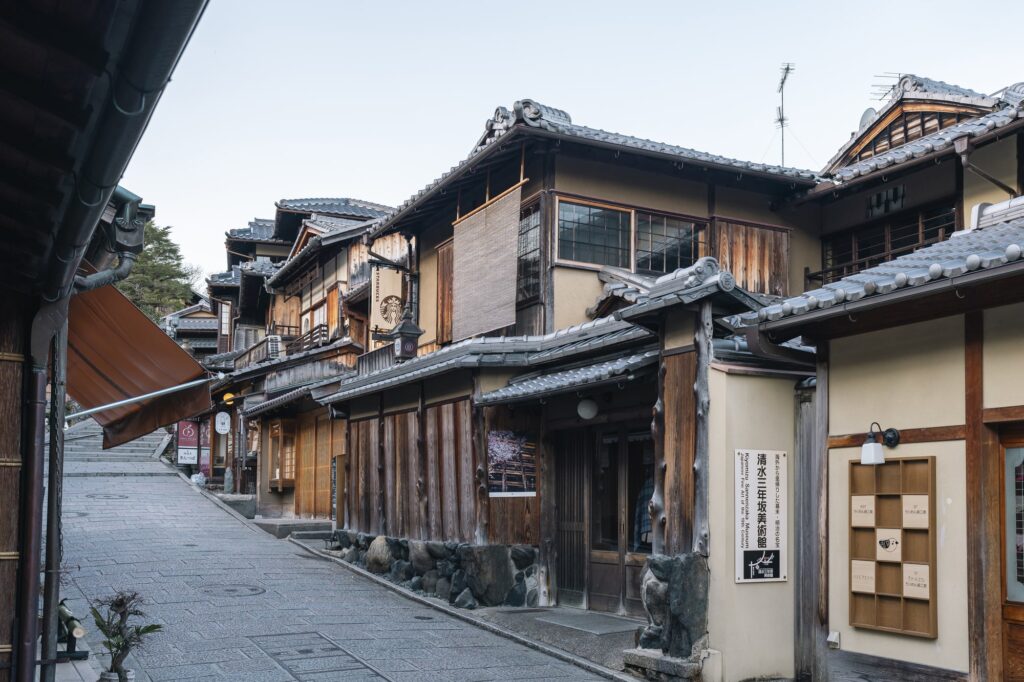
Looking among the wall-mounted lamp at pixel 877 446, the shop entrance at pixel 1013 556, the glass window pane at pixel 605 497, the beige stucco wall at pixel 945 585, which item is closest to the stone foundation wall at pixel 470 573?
the glass window pane at pixel 605 497

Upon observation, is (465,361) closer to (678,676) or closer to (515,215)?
A: (515,215)

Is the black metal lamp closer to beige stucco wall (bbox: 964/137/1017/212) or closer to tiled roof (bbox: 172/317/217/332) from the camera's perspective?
beige stucco wall (bbox: 964/137/1017/212)

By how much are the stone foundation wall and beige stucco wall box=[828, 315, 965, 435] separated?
7.89 meters

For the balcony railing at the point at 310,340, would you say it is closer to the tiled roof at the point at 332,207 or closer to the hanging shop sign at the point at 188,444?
the tiled roof at the point at 332,207

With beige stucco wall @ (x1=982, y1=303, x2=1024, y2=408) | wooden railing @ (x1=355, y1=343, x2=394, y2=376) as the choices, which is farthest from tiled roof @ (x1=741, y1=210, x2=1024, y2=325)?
wooden railing @ (x1=355, y1=343, x2=394, y2=376)

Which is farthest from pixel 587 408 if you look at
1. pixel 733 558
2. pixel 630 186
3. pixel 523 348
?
pixel 630 186

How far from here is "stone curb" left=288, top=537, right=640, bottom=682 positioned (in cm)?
1183

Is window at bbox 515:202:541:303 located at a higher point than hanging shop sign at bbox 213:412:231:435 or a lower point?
higher

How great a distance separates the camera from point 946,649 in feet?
28.1

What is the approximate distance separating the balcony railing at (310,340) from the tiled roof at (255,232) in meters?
8.75

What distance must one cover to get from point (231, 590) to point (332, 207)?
78.9 ft

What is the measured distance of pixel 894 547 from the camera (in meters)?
9.12

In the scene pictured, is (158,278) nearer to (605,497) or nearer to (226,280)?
(226,280)

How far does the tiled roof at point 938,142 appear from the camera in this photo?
15.0 metres
